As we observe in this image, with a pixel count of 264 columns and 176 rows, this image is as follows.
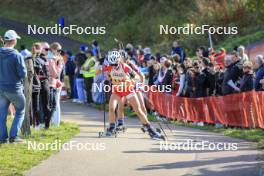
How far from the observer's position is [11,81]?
12.4m

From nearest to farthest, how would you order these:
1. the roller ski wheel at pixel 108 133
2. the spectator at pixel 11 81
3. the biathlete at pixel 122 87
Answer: the spectator at pixel 11 81 → the biathlete at pixel 122 87 → the roller ski wheel at pixel 108 133

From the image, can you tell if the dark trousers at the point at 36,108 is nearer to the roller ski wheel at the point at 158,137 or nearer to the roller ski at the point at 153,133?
the roller ski at the point at 153,133

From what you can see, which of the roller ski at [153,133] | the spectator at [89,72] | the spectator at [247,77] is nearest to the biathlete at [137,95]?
the roller ski at [153,133]

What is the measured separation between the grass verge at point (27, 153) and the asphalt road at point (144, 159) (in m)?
0.18

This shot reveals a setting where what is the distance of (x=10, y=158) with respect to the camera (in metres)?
11.1

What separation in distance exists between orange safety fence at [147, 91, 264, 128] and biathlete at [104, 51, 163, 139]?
Result: 307 cm

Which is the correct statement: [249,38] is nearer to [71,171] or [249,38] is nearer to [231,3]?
[231,3]

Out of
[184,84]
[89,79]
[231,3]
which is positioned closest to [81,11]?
[231,3]

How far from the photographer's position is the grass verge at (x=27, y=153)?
10383mm

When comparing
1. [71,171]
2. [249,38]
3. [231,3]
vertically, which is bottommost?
[71,171]

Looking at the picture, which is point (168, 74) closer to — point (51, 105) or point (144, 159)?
point (51, 105)

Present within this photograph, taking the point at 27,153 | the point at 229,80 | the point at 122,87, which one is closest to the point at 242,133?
the point at 229,80

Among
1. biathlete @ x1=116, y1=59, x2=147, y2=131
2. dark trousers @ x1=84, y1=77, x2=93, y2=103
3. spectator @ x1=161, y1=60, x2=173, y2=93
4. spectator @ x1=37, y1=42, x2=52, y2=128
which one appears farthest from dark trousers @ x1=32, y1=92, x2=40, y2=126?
dark trousers @ x1=84, y1=77, x2=93, y2=103

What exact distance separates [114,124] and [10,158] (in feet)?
12.7
